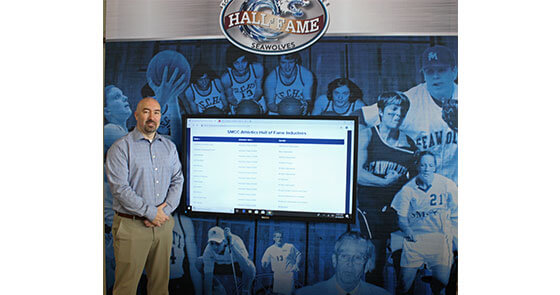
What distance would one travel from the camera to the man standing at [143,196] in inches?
111

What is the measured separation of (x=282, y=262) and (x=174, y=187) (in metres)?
0.96

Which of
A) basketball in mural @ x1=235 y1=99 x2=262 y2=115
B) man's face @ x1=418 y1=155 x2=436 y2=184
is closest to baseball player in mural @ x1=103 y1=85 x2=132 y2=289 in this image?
basketball in mural @ x1=235 y1=99 x2=262 y2=115

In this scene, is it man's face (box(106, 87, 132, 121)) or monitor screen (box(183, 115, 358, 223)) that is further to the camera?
man's face (box(106, 87, 132, 121))

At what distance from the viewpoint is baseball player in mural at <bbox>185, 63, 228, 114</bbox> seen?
9.68ft

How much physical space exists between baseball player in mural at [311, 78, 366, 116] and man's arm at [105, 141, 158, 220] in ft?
4.46

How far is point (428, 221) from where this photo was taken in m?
2.85

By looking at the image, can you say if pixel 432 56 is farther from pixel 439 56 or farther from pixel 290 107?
pixel 290 107

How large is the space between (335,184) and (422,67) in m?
1.01

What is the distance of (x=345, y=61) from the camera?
2848 mm

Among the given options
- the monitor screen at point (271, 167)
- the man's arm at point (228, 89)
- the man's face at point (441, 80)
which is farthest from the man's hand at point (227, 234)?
the man's face at point (441, 80)

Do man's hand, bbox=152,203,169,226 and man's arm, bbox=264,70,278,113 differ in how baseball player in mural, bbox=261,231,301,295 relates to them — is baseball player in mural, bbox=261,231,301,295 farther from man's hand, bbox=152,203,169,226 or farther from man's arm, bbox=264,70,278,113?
man's arm, bbox=264,70,278,113

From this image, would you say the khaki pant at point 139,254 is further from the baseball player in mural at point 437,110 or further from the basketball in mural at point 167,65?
the baseball player in mural at point 437,110

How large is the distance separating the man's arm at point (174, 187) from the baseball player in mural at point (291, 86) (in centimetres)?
79

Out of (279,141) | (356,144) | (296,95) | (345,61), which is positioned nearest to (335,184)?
(356,144)
